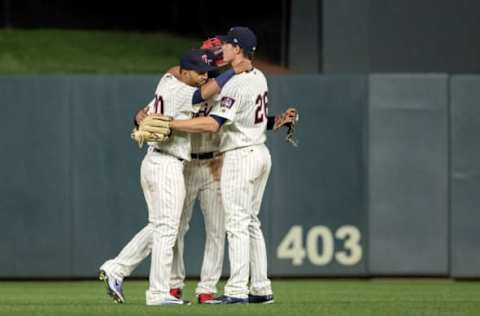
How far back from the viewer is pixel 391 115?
557 inches

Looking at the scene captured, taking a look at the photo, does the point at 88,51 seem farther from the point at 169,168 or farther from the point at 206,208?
the point at 169,168

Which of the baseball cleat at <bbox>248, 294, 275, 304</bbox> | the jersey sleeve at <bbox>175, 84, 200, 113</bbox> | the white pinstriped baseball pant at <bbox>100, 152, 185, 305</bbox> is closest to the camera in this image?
the white pinstriped baseball pant at <bbox>100, 152, 185, 305</bbox>

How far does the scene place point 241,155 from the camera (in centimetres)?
995

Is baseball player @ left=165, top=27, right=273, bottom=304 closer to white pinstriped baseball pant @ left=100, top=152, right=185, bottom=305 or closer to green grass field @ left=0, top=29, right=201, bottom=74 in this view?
white pinstriped baseball pant @ left=100, top=152, right=185, bottom=305

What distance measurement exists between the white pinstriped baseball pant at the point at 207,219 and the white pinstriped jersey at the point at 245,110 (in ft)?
0.97

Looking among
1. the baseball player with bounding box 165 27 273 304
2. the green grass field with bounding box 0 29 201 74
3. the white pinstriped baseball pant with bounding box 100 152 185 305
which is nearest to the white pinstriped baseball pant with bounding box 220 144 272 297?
the baseball player with bounding box 165 27 273 304

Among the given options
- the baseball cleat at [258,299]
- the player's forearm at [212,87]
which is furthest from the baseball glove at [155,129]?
the baseball cleat at [258,299]

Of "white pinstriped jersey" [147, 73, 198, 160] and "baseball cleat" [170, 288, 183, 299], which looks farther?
"baseball cleat" [170, 288, 183, 299]

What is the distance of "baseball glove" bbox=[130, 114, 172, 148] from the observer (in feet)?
31.2

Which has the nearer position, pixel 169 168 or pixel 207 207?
pixel 169 168

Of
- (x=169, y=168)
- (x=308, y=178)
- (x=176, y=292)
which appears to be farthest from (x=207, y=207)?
(x=308, y=178)

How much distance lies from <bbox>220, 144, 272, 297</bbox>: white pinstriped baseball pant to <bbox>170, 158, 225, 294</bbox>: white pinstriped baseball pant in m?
0.28

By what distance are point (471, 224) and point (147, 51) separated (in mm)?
6413

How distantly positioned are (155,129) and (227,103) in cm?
58
